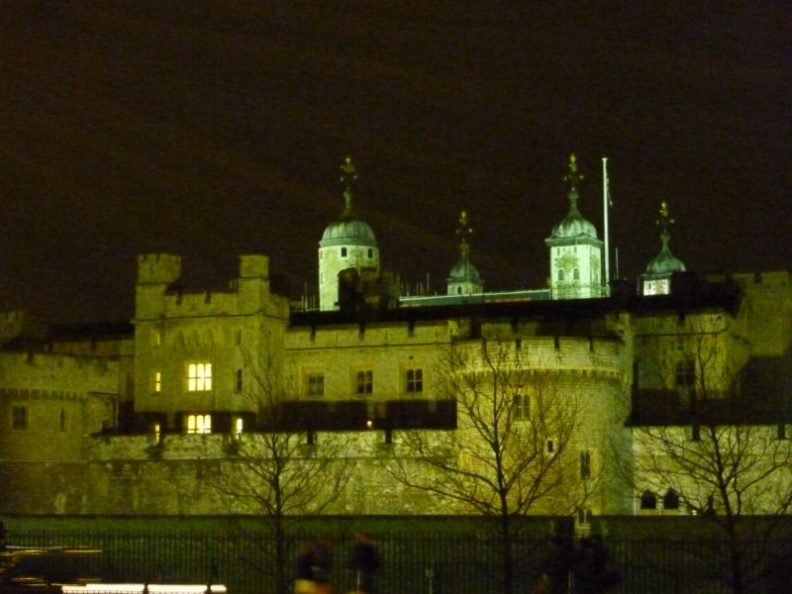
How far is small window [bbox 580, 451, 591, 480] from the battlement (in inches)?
1023

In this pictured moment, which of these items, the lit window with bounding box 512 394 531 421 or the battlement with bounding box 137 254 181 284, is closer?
the lit window with bounding box 512 394 531 421

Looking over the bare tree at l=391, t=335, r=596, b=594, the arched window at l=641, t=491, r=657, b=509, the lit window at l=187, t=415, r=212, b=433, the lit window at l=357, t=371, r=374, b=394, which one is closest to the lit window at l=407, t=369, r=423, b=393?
the lit window at l=357, t=371, r=374, b=394

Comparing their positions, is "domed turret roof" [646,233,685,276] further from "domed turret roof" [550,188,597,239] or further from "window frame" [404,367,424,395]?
"window frame" [404,367,424,395]

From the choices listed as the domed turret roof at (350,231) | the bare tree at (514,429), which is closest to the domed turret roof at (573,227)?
the domed turret roof at (350,231)

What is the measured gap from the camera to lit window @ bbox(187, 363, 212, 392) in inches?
3076

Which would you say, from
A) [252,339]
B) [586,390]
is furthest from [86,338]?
[586,390]

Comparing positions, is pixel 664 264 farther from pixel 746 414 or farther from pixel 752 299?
pixel 746 414

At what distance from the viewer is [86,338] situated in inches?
3378

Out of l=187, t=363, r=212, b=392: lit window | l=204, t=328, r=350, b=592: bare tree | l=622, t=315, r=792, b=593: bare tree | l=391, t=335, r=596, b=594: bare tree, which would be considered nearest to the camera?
l=622, t=315, r=792, b=593: bare tree

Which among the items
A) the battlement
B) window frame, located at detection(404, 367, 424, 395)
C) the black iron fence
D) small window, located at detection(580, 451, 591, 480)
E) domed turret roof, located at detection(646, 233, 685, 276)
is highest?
domed turret roof, located at detection(646, 233, 685, 276)

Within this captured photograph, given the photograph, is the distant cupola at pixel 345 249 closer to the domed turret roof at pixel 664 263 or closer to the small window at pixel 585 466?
the domed turret roof at pixel 664 263

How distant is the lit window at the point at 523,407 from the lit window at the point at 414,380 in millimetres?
16564

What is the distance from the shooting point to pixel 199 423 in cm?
7769

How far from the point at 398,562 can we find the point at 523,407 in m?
14.1
